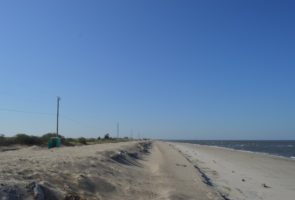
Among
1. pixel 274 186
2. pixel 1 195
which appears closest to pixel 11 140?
pixel 274 186

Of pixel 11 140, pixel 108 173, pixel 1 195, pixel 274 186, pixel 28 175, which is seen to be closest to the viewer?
pixel 1 195

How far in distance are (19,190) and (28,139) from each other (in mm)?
51635

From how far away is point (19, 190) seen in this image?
9.87m

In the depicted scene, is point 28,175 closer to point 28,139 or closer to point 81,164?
point 81,164

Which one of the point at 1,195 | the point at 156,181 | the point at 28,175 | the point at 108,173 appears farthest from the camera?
the point at 156,181

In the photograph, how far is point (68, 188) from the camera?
478 inches

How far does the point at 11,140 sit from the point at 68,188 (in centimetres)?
4775

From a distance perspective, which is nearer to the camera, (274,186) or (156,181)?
(156,181)

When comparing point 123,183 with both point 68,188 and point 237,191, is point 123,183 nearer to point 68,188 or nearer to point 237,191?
point 68,188

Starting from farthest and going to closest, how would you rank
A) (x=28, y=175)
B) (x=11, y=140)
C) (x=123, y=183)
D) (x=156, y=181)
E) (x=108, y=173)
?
(x=11, y=140) → (x=156, y=181) → (x=108, y=173) → (x=123, y=183) → (x=28, y=175)

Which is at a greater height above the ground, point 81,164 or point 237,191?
point 81,164

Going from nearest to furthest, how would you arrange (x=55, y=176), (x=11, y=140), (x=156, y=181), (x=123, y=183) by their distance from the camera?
(x=55, y=176), (x=123, y=183), (x=156, y=181), (x=11, y=140)

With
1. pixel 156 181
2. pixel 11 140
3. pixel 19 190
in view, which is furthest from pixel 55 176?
pixel 11 140

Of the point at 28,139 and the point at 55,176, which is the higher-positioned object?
the point at 28,139
